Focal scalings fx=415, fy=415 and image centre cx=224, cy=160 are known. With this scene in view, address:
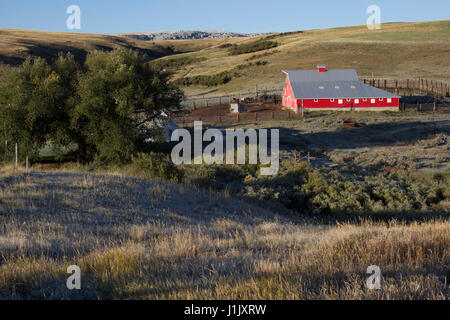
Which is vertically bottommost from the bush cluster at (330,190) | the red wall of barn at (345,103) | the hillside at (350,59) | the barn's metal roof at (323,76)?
the bush cluster at (330,190)

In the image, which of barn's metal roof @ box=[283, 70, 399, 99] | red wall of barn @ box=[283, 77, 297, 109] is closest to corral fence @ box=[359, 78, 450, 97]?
barn's metal roof @ box=[283, 70, 399, 99]

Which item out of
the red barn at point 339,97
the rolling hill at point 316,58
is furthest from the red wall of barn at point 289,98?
the rolling hill at point 316,58

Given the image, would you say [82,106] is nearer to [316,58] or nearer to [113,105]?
[113,105]

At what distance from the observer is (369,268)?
572 centimetres

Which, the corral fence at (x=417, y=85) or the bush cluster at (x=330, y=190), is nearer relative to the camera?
the bush cluster at (x=330, y=190)

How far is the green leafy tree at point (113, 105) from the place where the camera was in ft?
83.3

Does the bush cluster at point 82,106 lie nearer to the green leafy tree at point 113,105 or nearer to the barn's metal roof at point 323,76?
the green leafy tree at point 113,105

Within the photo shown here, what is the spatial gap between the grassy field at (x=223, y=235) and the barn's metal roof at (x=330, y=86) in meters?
27.9

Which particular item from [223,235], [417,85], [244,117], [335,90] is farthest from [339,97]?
[223,235]

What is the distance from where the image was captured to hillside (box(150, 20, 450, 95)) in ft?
247

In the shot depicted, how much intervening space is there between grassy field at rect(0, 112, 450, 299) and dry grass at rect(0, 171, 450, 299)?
3 cm
